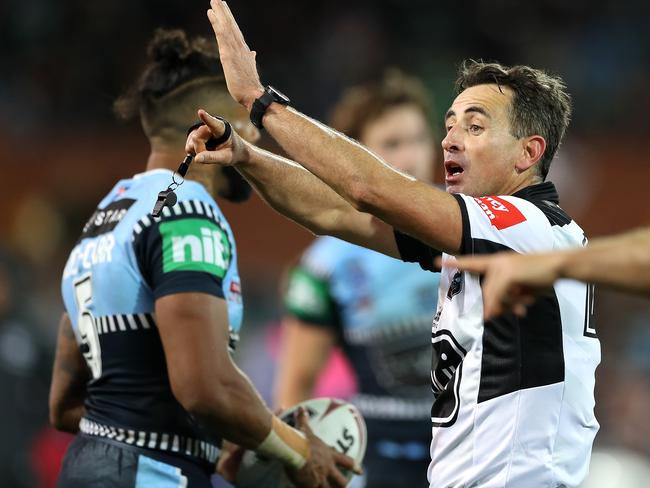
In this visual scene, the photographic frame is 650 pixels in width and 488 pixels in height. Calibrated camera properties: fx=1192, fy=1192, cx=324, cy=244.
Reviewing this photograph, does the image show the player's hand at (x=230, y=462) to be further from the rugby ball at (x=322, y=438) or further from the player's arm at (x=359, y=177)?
the player's arm at (x=359, y=177)

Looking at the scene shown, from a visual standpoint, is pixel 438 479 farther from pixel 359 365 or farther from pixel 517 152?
pixel 359 365

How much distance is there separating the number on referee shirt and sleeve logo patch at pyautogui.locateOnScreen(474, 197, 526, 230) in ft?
4.91

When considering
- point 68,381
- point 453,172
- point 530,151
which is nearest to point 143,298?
point 68,381

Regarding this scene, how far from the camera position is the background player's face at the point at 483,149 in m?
3.89

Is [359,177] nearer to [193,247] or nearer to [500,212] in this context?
[500,212]

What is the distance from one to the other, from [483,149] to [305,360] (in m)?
2.59

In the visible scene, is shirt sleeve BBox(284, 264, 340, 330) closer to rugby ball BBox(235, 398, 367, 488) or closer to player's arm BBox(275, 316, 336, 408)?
player's arm BBox(275, 316, 336, 408)

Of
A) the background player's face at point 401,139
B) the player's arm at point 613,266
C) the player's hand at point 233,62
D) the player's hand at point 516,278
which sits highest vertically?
the background player's face at point 401,139

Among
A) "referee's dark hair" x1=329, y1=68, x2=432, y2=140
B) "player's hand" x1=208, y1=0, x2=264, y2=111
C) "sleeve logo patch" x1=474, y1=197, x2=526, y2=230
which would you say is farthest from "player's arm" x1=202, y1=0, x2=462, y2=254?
"referee's dark hair" x1=329, y1=68, x2=432, y2=140

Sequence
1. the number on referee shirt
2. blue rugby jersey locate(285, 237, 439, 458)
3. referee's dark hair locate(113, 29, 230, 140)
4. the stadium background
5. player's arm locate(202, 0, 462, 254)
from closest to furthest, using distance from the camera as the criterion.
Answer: player's arm locate(202, 0, 462, 254) → the number on referee shirt → referee's dark hair locate(113, 29, 230, 140) → blue rugby jersey locate(285, 237, 439, 458) → the stadium background

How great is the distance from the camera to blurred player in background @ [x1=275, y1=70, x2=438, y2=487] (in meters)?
5.88

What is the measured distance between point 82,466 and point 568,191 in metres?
9.81

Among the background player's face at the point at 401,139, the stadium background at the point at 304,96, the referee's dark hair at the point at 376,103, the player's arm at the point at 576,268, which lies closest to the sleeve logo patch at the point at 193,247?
the player's arm at the point at 576,268

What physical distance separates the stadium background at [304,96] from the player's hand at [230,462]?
21.6 feet
